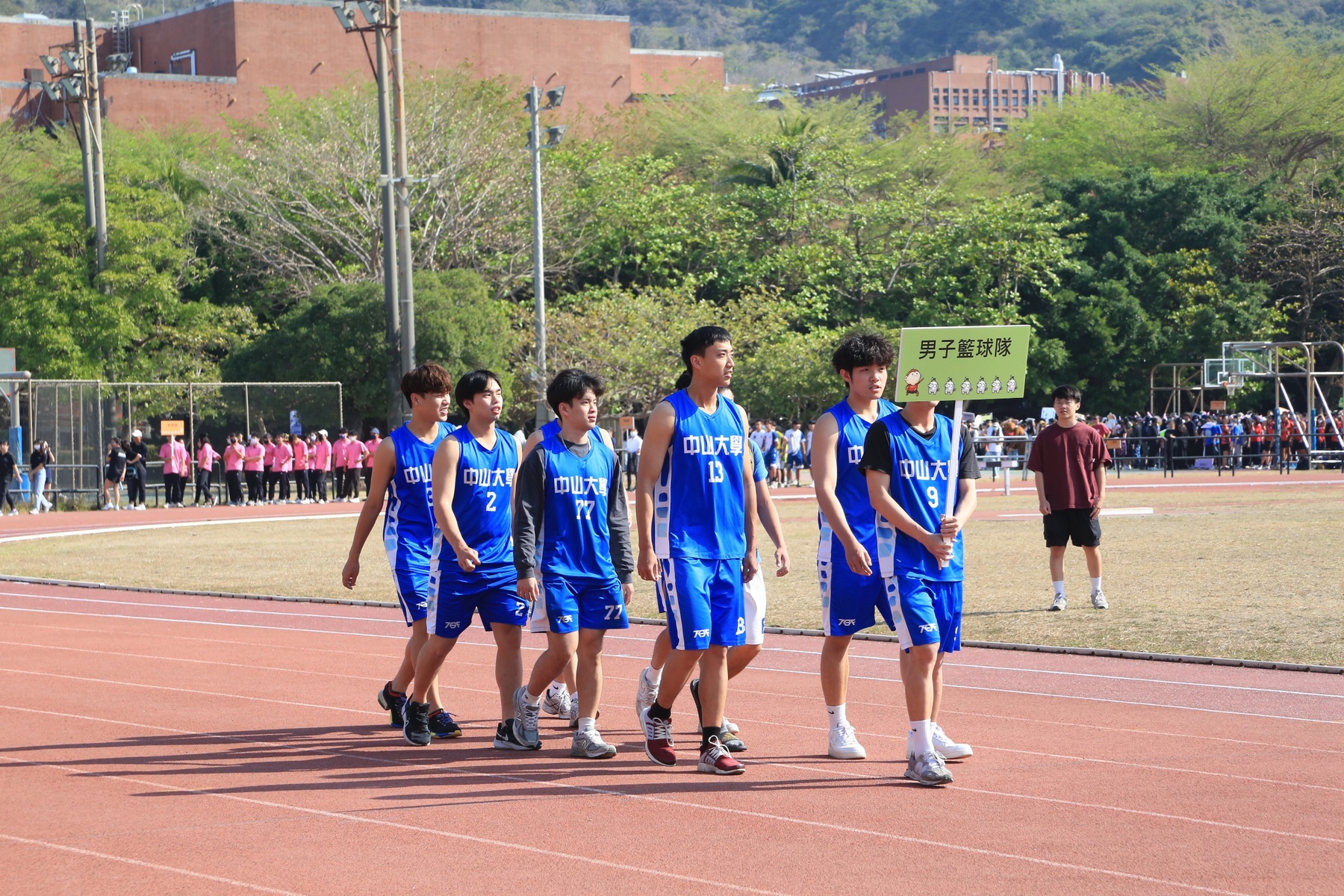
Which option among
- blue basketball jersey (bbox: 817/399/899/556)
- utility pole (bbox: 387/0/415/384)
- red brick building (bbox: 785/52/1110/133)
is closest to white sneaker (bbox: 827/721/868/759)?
blue basketball jersey (bbox: 817/399/899/556)

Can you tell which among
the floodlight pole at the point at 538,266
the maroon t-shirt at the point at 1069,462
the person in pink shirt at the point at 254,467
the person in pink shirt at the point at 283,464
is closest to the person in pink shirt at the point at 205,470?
the person in pink shirt at the point at 254,467

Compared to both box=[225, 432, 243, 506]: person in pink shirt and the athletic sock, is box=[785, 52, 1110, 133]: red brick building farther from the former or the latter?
the athletic sock

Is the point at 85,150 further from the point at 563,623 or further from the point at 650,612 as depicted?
the point at 563,623

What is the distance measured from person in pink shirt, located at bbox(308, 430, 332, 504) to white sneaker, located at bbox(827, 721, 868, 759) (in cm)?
2877

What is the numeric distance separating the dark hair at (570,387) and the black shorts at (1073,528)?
22.3 feet

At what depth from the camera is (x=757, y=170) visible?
52656 mm

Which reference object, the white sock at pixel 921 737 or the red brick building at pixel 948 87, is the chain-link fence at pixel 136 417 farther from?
the red brick building at pixel 948 87

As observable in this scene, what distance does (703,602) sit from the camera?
23.6 ft

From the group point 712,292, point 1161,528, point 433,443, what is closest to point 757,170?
point 712,292

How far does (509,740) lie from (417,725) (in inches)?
19.8

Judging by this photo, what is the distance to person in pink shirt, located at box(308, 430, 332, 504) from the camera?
3525 cm

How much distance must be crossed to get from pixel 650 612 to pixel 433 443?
5934 mm

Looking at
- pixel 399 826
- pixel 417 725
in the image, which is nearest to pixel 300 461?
pixel 417 725

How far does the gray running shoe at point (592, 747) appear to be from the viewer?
25.1 ft
